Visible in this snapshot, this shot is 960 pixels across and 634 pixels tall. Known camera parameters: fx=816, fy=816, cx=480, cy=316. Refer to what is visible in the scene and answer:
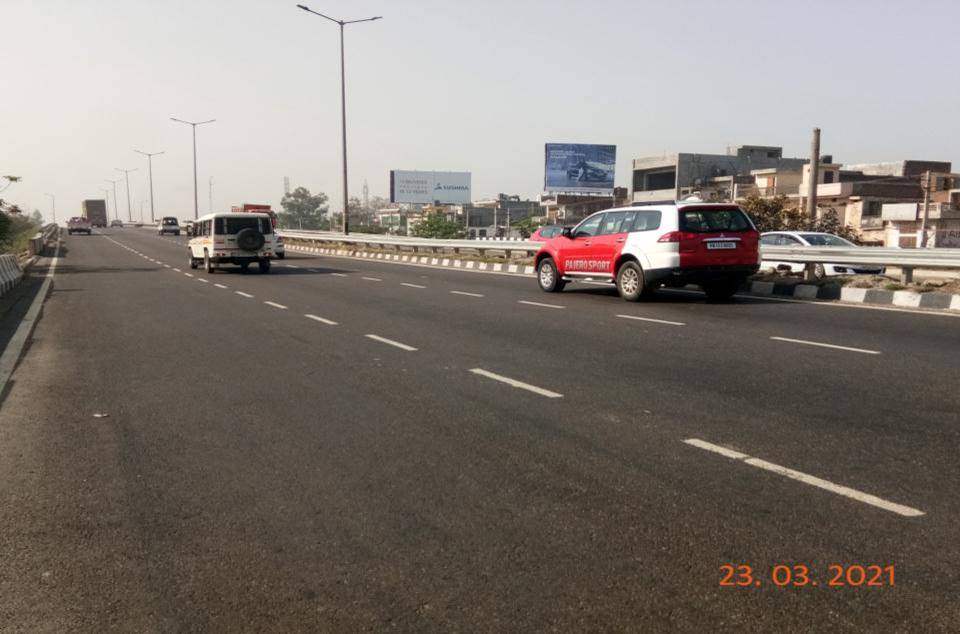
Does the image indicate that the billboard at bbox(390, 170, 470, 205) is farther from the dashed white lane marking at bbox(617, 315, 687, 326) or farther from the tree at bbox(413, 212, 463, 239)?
the dashed white lane marking at bbox(617, 315, 687, 326)

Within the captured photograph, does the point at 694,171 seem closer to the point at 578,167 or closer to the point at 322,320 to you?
the point at 578,167

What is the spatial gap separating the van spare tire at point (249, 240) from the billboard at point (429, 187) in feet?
255

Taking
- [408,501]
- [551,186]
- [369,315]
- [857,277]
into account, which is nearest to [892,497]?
[408,501]

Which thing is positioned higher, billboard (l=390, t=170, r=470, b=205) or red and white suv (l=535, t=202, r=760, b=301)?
billboard (l=390, t=170, r=470, b=205)

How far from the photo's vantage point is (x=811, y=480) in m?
4.68

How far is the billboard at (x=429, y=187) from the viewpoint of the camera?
103562mm

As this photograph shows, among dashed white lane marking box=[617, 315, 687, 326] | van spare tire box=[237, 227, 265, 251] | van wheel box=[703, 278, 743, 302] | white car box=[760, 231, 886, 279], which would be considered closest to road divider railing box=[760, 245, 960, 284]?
white car box=[760, 231, 886, 279]

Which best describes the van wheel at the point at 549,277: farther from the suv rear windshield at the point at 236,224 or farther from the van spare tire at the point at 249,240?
the suv rear windshield at the point at 236,224

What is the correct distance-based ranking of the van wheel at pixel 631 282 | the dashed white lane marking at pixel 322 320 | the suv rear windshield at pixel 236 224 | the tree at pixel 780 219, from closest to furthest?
the dashed white lane marking at pixel 322 320
the van wheel at pixel 631 282
the suv rear windshield at pixel 236 224
the tree at pixel 780 219

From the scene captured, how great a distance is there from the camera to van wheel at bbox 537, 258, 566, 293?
1798 cm

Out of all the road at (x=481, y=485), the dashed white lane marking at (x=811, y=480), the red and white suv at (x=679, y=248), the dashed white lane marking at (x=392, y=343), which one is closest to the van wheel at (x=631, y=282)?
the red and white suv at (x=679, y=248)

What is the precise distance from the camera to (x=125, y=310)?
15.2 meters

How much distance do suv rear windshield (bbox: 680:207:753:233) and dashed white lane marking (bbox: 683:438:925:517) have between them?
970cm

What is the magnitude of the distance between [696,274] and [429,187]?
304 feet
